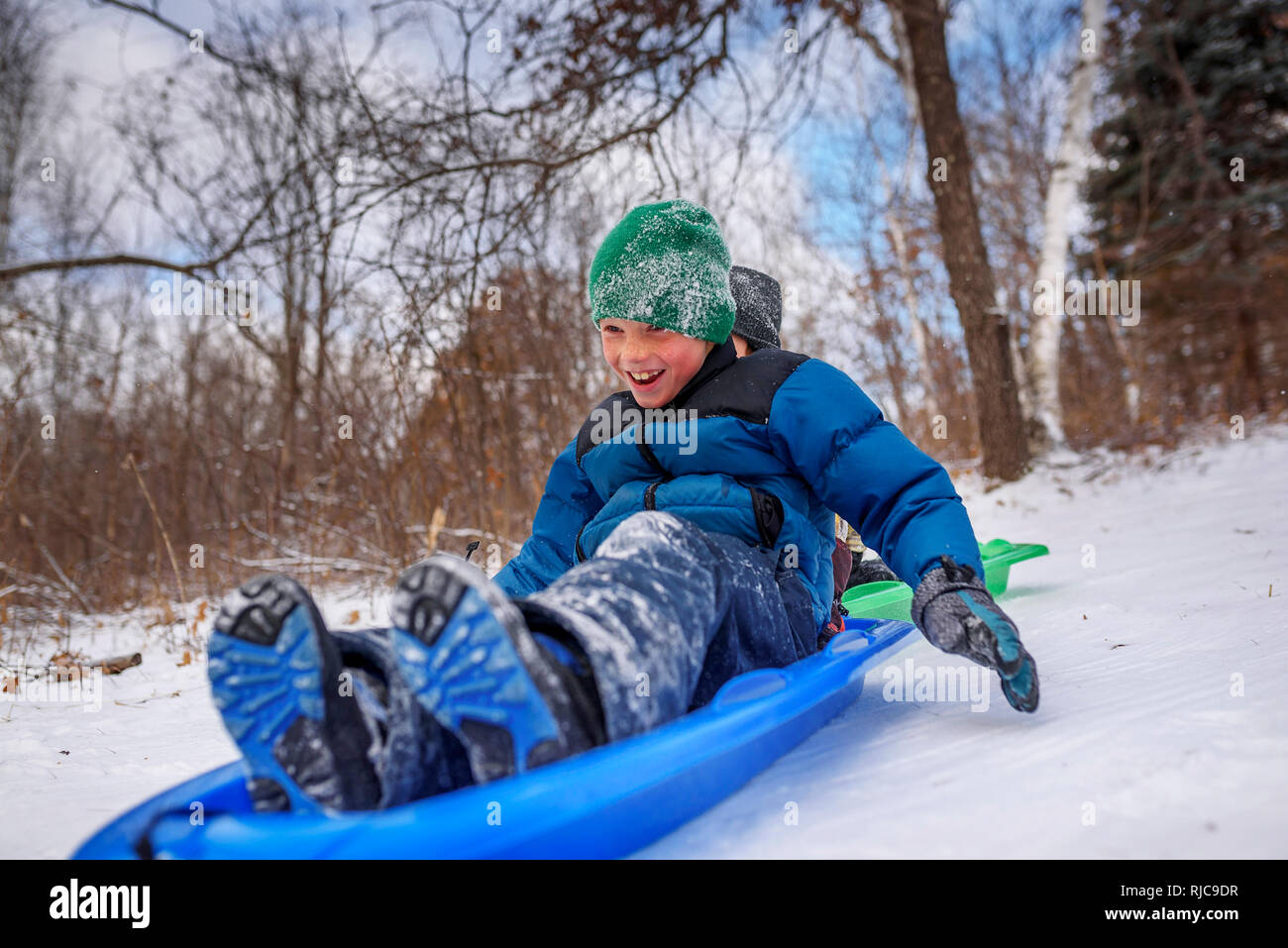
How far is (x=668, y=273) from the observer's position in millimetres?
1635

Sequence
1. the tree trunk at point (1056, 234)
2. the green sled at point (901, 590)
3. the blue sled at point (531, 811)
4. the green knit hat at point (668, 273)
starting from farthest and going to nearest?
1. the tree trunk at point (1056, 234)
2. the green sled at point (901, 590)
3. the green knit hat at point (668, 273)
4. the blue sled at point (531, 811)

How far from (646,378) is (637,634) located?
77cm

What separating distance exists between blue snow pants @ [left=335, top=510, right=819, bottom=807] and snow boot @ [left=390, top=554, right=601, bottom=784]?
0.21 feet

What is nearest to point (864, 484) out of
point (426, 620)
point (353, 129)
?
point (426, 620)

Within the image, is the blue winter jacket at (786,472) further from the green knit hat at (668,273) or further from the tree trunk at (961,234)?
the tree trunk at (961,234)

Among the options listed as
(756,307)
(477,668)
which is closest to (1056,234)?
(756,307)

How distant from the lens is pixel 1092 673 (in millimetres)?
1582

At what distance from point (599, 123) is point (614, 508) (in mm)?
2952

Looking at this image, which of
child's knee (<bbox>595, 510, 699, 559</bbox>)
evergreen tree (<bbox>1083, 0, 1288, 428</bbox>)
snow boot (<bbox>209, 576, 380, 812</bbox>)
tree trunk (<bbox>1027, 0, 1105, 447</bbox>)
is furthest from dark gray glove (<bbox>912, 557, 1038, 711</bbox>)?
evergreen tree (<bbox>1083, 0, 1288, 428</bbox>)

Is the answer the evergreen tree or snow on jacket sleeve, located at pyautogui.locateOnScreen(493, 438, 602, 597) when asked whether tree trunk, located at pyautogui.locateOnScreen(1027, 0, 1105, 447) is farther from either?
snow on jacket sleeve, located at pyautogui.locateOnScreen(493, 438, 602, 597)

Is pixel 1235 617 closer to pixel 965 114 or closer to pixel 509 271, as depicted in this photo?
pixel 509 271

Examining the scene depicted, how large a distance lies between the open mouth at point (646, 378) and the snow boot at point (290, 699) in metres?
0.89

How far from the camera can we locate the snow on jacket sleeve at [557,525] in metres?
1.87

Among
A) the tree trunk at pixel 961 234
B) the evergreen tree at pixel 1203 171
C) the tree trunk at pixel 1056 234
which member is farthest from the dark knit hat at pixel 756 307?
the evergreen tree at pixel 1203 171
